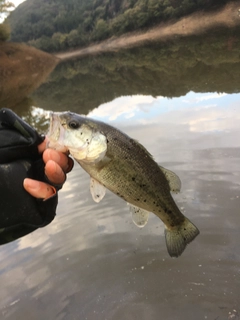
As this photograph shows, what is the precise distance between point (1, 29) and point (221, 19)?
1637 inches

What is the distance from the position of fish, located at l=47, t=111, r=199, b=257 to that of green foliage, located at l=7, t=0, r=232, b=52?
6711cm

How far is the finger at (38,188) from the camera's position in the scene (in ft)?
8.91

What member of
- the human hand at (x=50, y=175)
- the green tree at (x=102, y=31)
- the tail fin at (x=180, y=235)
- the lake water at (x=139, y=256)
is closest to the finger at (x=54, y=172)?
the human hand at (x=50, y=175)

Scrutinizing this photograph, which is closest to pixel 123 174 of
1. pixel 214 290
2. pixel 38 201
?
pixel 38 201

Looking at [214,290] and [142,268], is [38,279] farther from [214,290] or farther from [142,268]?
[214,290]

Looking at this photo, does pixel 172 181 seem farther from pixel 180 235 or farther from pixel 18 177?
pixel 18 177

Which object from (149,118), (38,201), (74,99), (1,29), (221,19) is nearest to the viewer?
(38,201)

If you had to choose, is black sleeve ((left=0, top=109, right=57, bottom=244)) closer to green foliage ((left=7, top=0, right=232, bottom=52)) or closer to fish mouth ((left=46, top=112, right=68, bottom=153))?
fish mouth ((left=46, top=112, right=68, bottom=153))

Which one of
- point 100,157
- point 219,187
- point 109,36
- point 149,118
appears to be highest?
point 100,157

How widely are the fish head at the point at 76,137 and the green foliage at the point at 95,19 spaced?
67308 mm

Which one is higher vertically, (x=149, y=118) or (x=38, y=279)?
(x=38, y=279)

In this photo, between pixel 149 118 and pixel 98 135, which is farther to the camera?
pixel 149 118

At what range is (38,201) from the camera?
284cm

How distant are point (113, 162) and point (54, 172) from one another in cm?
47
